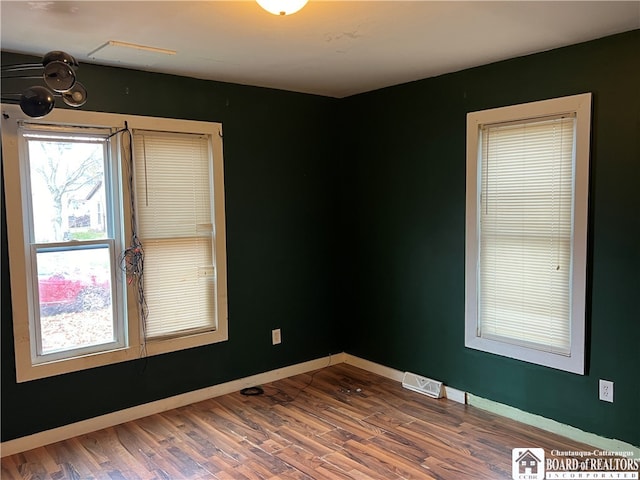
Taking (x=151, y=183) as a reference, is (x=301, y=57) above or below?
above

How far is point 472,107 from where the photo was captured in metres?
3.54

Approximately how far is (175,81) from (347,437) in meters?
2.63

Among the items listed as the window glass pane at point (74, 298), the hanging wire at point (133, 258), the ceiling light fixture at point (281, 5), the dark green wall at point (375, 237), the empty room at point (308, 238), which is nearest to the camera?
the ceiling light fixture at point (281, 5)

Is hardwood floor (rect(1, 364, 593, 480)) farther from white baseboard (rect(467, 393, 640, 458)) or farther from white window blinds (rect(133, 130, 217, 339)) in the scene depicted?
white window blinds (rect(133, 130, 217, 339))

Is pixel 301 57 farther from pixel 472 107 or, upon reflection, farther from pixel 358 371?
pixel 358 371

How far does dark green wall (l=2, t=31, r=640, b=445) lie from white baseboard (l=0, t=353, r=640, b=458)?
0.05 m

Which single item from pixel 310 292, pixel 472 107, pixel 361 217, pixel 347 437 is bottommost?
pixel 347 437

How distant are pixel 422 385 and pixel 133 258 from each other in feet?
7.52

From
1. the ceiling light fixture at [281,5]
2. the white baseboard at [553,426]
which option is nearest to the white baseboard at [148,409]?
the white baseboard at [553,426]

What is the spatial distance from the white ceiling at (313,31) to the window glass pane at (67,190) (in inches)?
21.9

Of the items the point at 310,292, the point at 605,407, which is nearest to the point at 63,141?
the point at 310,292

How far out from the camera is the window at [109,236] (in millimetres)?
3061

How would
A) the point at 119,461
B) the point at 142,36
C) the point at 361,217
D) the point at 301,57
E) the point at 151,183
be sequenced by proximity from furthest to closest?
the point at 361,217
the point at 151,183
the point at 301,57
the point at 119,461
the point at 142,36

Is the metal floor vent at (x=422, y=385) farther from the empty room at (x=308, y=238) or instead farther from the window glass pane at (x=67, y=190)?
the window glass pane at (x=67, y=190)
